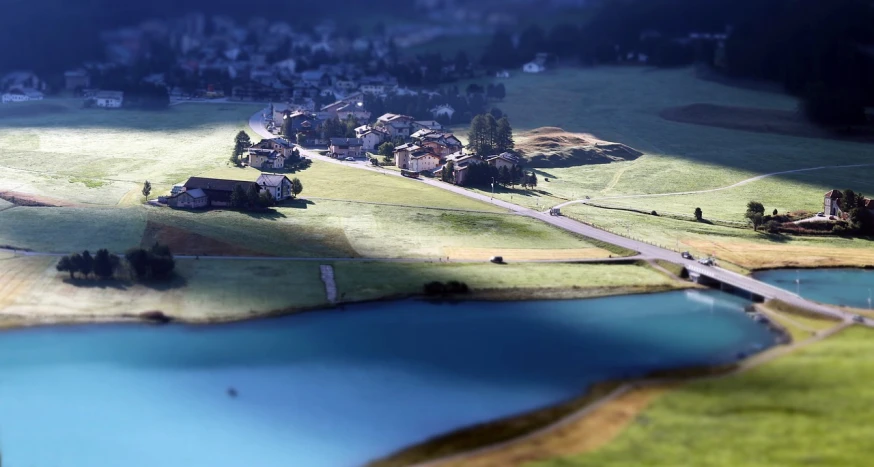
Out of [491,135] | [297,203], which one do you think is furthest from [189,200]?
[491,135]

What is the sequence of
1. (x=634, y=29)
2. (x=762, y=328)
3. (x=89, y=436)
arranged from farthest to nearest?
(x=634, y=29) → (x=762, y=328) → (x=89, y=436)

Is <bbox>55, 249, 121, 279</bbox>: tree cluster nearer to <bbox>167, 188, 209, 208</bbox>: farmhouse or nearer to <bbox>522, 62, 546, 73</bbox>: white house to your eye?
<bbox>167, 188, 209, 208</bbox>: farmhouse

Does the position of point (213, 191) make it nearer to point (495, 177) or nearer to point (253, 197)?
point (253, 197)

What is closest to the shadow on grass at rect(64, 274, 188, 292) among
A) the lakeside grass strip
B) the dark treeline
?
the lakeside grass strip

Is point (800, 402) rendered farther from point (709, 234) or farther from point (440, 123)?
point (440, 123)

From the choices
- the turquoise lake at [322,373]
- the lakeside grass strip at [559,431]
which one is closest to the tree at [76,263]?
the turquoise lake at [322,373]

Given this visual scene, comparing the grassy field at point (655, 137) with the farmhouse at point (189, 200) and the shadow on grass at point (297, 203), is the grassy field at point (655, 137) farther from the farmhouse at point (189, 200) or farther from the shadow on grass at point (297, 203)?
the farmhouse at point (189, 200)

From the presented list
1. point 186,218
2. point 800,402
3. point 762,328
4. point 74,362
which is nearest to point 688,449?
point 800,402
